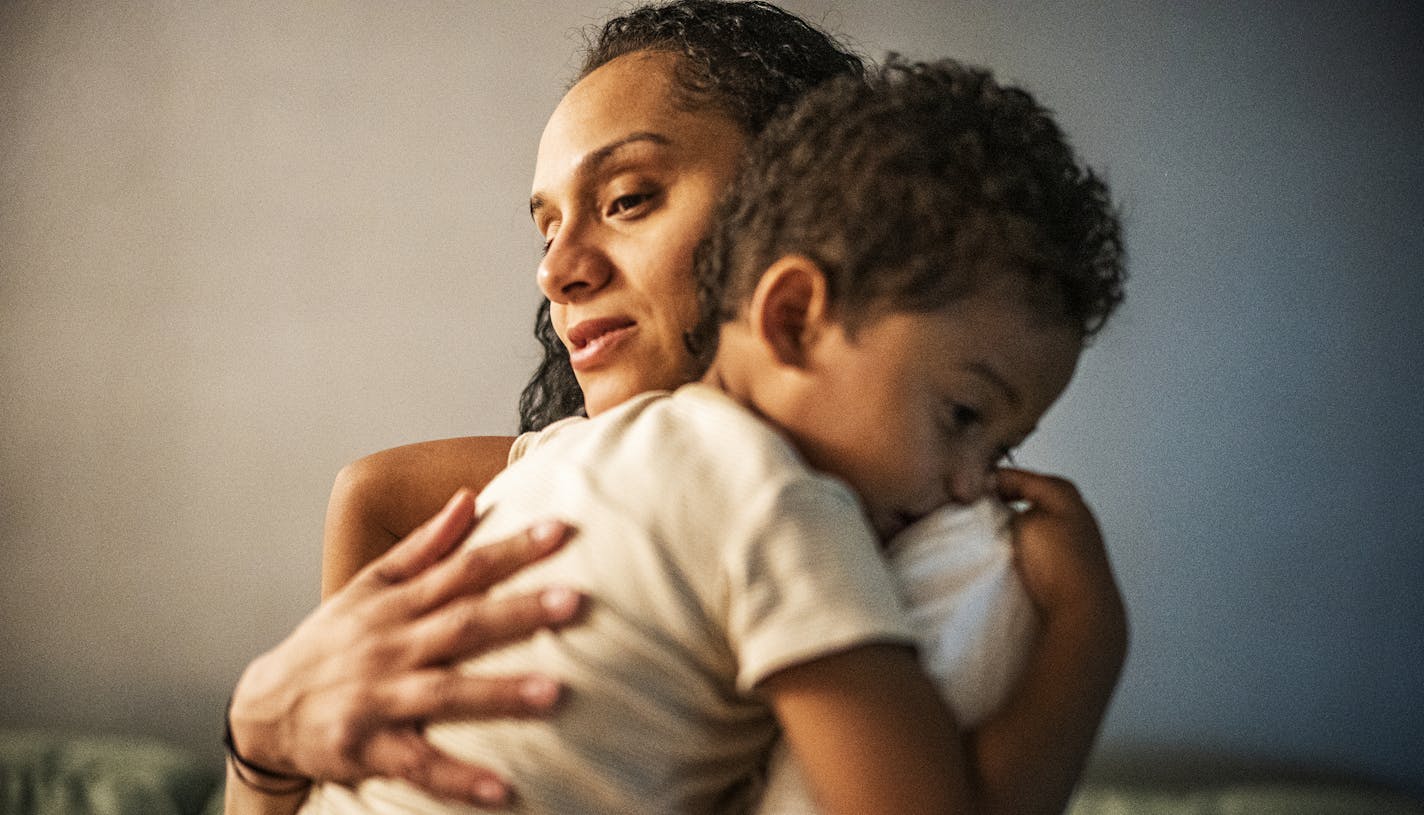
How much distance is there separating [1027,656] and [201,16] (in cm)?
231

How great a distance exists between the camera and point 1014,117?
31.2 inches

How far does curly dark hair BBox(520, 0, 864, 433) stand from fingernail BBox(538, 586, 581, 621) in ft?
1.99

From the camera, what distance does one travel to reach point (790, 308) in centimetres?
73

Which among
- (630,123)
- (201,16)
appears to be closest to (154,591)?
(201,16)

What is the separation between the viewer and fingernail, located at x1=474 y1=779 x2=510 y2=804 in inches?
24.6

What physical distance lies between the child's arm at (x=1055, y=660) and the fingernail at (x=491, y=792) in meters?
0.30

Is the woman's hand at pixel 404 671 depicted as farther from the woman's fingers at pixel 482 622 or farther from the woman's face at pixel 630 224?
the woman's face at pixel 630 224

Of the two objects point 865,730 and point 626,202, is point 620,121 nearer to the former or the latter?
point 626,202

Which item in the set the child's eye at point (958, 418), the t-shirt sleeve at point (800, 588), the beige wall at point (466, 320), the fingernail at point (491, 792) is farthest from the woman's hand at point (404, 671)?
the beige wall at point (466, 320)

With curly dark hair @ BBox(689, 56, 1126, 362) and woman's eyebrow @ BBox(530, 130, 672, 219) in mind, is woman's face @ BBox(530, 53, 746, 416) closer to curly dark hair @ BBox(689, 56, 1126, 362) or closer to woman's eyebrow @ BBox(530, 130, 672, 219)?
woman's eyebrow @ BBox(530, 130, 672, 219)

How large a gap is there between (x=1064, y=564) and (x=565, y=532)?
1.19 feet

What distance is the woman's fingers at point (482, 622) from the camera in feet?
2.06

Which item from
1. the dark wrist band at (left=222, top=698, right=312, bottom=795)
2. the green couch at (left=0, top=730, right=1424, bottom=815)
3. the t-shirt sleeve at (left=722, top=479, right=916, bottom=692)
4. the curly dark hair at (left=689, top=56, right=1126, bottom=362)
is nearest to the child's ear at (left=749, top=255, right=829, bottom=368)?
the curly dark hair at (left=689, top=56, right=1126, bottom=362)

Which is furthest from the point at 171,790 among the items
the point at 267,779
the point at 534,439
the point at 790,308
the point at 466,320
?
the point at 790,308
